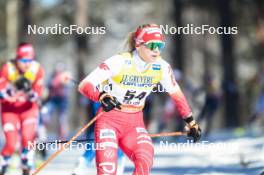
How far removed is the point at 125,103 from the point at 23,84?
3090mm

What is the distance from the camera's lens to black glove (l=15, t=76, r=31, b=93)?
953 cm

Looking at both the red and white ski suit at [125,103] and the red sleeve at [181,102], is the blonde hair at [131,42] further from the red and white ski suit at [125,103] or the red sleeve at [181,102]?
the red sleeve at [181,102]

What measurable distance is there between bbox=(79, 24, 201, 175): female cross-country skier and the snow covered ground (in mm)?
1953

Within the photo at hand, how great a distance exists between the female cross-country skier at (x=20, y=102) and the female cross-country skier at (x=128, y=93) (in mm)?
2913

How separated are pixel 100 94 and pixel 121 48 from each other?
0.67m

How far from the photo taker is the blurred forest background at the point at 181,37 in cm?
2647

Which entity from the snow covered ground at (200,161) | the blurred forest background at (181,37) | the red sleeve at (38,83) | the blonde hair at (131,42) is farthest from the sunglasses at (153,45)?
the blurred forest background at (181,37)

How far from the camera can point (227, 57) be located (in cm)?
2836

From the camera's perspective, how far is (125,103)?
6770mm

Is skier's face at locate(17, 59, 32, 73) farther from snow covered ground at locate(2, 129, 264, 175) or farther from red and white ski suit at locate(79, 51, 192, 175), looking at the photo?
red and white ski suit at locate(79, 51, 192, 175)

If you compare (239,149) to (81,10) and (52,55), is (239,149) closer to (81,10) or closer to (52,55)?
(81,10)

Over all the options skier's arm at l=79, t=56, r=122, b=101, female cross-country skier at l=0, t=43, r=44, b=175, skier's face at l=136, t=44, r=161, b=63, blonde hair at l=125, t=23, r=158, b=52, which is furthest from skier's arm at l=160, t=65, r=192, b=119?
female cross-country skier at l=0, t=43, r=44, b=175

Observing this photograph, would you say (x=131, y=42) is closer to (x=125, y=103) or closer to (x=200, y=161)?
(x=125, y=103)

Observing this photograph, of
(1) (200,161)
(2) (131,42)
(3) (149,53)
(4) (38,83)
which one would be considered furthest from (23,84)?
(1) (200,161)
